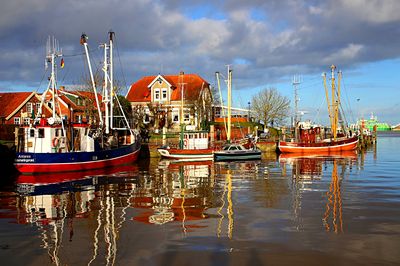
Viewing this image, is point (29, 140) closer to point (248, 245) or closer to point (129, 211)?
point (129, 211)

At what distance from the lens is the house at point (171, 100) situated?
69438 millimetres

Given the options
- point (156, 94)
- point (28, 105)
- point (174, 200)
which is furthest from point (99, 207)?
point (156, 94)

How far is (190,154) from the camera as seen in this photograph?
49.7 metres

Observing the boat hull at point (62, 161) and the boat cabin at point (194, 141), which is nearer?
the boat hull at point (62, 161)

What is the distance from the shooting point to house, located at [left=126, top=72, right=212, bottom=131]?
228 feet

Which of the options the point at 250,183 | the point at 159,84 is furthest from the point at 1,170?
the point at 159,84

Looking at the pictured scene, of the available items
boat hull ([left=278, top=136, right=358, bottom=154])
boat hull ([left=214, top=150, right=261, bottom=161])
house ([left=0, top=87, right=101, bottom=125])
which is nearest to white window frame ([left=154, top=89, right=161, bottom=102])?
house ([left=0, top=87, right=101, bottom=125])

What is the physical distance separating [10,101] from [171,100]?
25.4 meters

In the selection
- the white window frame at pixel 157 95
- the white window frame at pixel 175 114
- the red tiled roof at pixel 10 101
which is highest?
the white window frame at pixel 157 95

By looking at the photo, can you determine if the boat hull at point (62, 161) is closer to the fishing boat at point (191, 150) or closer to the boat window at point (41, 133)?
the boat window at point (41, 133)

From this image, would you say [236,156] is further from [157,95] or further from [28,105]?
[28,105]

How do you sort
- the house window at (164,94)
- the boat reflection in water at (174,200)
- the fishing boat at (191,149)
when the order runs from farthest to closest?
1. the house window at (164,94)
2. the fishing boat at (191,149)
3. the boat reflection in water at (174,200)

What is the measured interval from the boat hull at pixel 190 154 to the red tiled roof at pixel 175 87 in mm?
23134

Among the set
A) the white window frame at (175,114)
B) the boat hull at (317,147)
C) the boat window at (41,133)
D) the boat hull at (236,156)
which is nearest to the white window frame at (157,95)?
the white window frame at (175,114)
